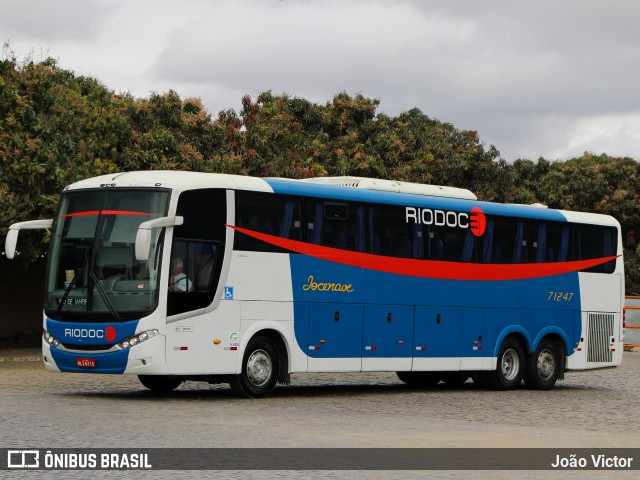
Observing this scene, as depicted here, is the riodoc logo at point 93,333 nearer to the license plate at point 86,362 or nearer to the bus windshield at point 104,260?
the bus windshield at point 104,260

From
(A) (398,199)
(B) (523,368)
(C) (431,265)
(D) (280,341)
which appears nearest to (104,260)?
(D) (280,341)

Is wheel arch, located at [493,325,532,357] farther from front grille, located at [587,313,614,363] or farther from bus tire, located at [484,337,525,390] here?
front grille, located at [587,313,614,363]

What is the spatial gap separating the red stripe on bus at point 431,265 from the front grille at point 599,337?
45.1 inches

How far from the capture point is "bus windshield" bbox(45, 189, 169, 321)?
1867cm

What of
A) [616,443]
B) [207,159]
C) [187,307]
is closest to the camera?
[616,443]

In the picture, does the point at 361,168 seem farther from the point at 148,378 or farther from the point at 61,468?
the point at 61,468

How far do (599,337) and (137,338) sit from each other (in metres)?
11.9

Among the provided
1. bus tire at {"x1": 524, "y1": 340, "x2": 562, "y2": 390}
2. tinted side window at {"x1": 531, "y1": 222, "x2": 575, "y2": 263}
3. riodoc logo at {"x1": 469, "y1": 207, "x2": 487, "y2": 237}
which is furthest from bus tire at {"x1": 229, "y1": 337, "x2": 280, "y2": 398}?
tinted side window at {"x1": 531, "y1": 222, "x2": 575, "y2": 263}

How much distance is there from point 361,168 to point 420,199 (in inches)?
856

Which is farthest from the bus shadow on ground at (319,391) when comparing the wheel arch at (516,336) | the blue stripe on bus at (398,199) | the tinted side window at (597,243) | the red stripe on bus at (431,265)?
the blue stripe on bus at (398,199)

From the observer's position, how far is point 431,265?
23188 mm

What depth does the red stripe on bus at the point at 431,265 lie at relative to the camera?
20797 millimetres

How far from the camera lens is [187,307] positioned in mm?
19047

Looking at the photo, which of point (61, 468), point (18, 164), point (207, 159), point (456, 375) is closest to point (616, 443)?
point (61, 468)
